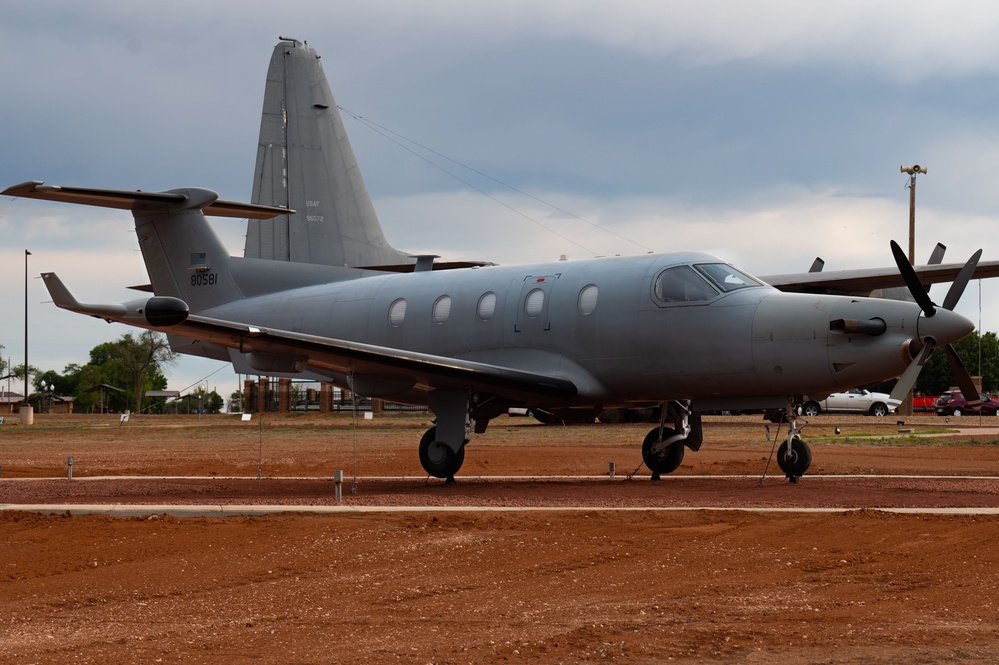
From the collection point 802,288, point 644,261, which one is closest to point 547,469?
point 644,261

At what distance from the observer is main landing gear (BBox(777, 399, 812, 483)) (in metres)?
16.7

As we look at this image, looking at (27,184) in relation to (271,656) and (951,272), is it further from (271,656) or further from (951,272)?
(951,272)

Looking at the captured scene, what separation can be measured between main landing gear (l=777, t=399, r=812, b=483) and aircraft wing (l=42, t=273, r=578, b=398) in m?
3.23

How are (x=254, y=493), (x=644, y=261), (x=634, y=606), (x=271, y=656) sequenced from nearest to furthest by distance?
1. (x=271, y=656)
2. (x=634, y=606)
3. (x=254, y=493)
4. (x=644, y=261)

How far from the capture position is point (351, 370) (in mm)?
17312

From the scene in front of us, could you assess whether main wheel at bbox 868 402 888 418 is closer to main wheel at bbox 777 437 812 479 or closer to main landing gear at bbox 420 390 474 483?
main wheel at bbox 777 437 812 479

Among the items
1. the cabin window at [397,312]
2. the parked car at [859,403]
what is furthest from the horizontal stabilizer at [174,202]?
the parked car at [859,403]

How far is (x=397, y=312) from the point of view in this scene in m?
20.0

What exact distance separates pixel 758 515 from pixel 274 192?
1820 centimetres

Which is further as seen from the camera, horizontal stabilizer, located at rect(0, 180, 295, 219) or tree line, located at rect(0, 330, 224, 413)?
tree line, located at rect(0, 330, 224, 413)

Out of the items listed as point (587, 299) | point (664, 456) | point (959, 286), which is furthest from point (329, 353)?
point (959, 286)

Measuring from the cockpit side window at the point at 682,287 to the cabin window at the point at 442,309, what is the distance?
395cm

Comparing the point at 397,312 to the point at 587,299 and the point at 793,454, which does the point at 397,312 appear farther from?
the point at 793,454

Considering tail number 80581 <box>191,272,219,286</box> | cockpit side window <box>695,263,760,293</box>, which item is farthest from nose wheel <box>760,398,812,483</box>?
tail number 80581 <box>191,272,219,286</box>
